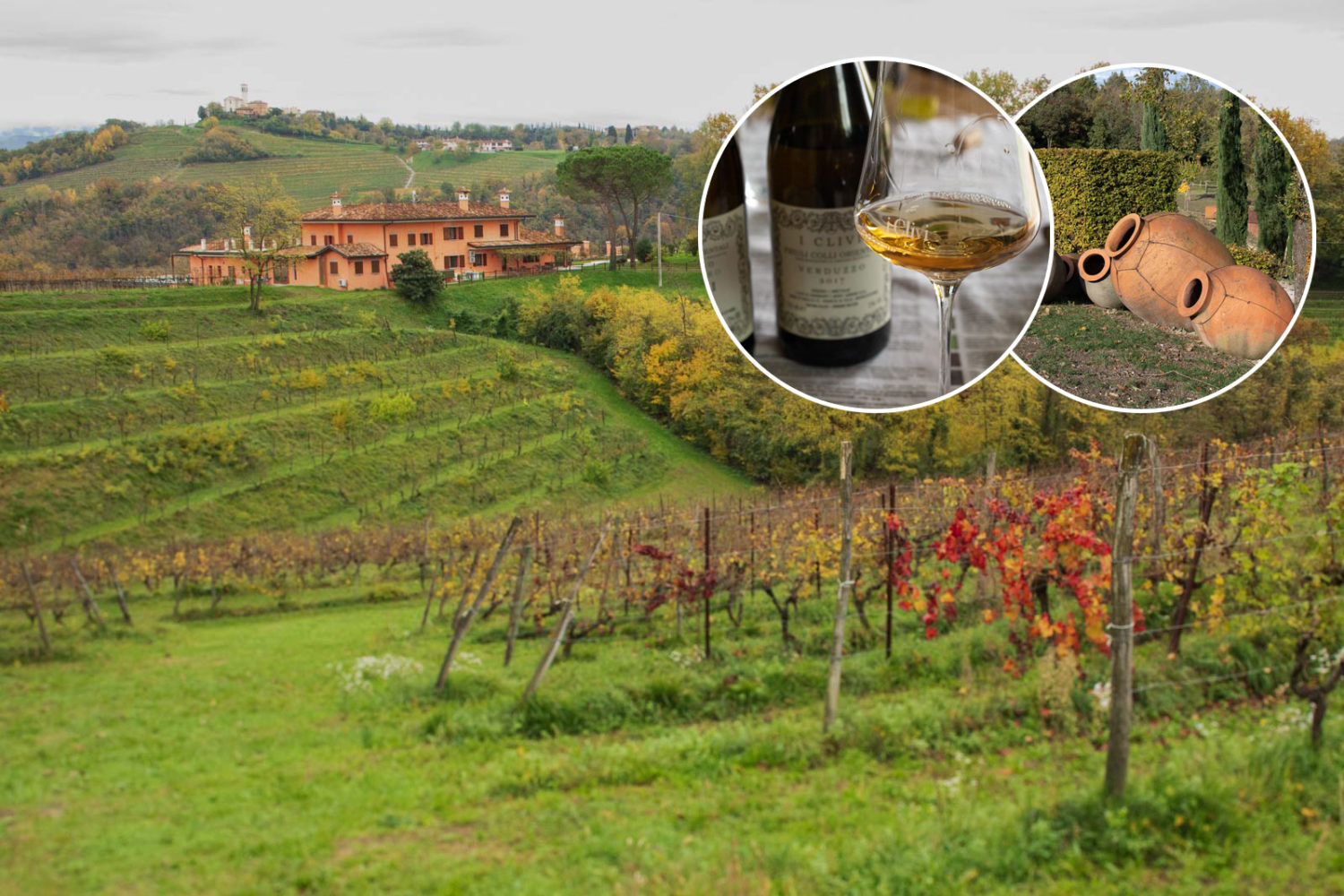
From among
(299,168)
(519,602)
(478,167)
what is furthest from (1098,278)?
(478,167)

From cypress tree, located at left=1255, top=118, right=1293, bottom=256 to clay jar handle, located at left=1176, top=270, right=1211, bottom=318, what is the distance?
1011mm

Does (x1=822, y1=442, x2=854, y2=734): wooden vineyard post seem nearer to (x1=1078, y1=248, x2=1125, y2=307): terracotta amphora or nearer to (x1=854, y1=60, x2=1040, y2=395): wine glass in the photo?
(x1=1078, y1=248, x2=1125, y2=307): terracotta amphora

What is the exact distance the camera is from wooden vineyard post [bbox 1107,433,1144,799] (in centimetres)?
435

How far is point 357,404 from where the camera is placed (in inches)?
708

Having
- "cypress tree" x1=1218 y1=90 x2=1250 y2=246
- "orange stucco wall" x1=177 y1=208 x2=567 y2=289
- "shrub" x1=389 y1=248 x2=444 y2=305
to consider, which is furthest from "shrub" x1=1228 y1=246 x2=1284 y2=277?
"orange stucco wall" x1=177 y1=208 x2=567 y2=289

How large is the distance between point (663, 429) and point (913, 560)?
34.9 feet

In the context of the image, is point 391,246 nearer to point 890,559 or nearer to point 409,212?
point 409,212

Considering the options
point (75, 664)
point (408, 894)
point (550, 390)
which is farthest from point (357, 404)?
A: point (408, 894)

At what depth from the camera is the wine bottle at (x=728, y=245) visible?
3361mm

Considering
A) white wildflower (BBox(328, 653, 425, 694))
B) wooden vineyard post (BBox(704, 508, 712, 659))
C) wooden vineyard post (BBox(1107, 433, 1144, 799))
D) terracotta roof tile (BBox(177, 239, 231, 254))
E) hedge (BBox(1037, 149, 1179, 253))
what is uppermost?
terracotta roof tile (BBox(177, 239, 231, 254))

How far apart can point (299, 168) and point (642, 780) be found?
49883 mm

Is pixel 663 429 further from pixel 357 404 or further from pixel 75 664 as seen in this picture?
pixel 75 664

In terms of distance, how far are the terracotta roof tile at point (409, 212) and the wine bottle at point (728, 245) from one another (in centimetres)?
2527

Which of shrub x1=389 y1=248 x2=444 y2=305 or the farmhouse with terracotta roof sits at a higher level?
the farmhouse with terracotta roof
